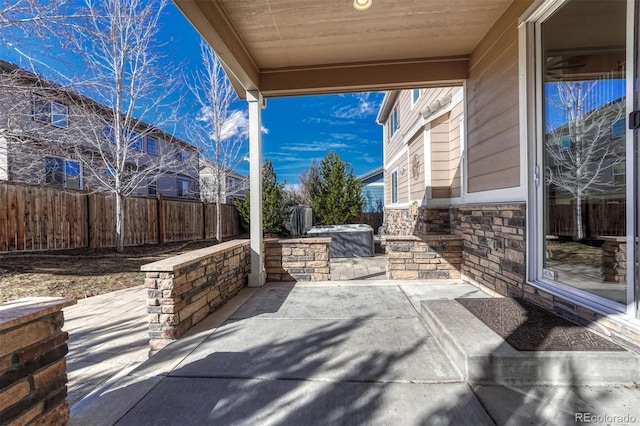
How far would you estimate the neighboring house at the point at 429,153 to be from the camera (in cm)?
566

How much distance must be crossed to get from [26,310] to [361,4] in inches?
138

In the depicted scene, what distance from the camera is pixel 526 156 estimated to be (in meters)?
2.90

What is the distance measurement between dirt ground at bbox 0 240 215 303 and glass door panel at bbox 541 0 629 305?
20.1 ft

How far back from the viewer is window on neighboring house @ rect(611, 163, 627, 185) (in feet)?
6.81

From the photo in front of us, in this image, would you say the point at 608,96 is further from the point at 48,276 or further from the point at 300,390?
the point at 48,276

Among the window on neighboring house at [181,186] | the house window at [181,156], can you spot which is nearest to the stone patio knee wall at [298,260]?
the house window at [181,156]

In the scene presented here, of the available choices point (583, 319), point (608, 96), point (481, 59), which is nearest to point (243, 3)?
point (481, 59)

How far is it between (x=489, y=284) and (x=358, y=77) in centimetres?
328

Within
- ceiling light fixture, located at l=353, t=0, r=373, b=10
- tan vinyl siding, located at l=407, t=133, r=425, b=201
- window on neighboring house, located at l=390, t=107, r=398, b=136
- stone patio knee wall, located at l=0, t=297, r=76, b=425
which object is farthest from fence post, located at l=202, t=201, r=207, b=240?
stone patio knee wall, located at l=0, t=297, r=76, b=425

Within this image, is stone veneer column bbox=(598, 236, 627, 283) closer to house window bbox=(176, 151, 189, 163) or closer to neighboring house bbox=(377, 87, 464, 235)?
neighboring house bbox=(377, 87, 464, 235)

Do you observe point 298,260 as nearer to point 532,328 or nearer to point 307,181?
point 532,328

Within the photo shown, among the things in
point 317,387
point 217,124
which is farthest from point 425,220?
point 217,124

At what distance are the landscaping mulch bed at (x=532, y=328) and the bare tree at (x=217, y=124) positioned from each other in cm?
1030

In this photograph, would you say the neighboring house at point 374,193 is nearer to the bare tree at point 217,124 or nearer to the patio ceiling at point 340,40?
the bare tree at point 217,124
